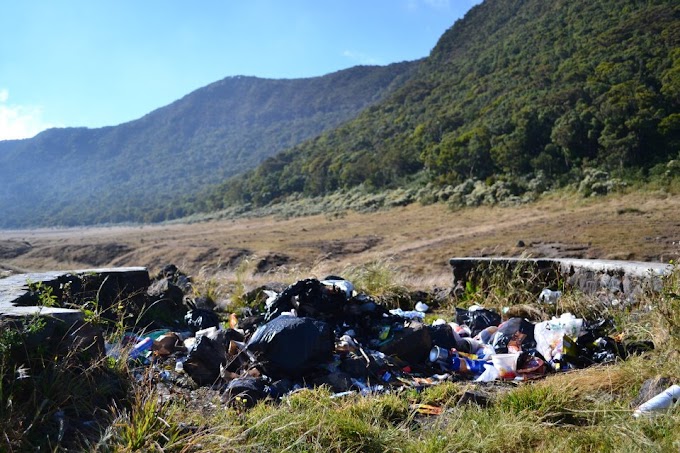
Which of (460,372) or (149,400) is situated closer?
(149,400)

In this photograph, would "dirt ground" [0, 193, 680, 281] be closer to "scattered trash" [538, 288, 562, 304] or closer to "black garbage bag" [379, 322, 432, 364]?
"scattered trash" [538, 288, 562, 304]

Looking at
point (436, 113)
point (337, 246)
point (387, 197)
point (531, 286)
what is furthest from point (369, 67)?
point (531, 286)

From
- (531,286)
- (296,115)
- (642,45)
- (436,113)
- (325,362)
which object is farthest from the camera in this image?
(296,115)

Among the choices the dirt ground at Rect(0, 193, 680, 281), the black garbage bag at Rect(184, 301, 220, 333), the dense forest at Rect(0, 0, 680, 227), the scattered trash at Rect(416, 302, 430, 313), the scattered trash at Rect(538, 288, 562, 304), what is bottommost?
the dirt ground at Rect(0, 193, 680, 281)

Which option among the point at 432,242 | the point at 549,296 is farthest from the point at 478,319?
the point at 432,242

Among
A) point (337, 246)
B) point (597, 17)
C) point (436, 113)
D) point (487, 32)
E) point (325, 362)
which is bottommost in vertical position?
point (337, 246)

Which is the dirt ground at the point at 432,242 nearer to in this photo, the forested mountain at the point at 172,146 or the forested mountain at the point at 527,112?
the forested mountain at the point at 527,112

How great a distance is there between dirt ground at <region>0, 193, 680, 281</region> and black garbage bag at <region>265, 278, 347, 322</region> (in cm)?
416

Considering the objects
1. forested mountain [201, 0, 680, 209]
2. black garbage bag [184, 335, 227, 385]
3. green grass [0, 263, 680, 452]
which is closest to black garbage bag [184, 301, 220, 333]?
black garbage bag [184, 335, 227, 385]

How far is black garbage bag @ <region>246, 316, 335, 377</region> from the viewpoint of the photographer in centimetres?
426

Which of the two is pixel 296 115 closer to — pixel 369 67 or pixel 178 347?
pixel 369 67

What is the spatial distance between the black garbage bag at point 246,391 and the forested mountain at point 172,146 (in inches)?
2876

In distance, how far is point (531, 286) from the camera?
6.96 meters

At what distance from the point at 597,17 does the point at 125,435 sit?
137 feet
